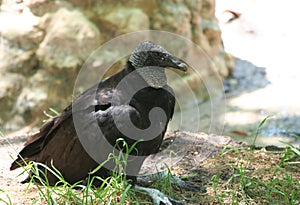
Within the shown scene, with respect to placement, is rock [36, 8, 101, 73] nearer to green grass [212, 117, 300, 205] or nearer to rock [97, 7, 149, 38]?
rock [97, 7, 149, 38]

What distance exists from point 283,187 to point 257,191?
0.19 m

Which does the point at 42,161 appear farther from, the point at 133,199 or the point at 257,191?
the point at 257,191

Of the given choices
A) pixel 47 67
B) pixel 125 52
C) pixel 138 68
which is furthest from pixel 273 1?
pixel 138 68

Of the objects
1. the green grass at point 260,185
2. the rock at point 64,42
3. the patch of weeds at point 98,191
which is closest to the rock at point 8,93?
the rock at point 64,42

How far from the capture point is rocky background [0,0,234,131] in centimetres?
621

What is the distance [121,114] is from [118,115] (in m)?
0.02

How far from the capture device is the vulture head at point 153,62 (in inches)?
135

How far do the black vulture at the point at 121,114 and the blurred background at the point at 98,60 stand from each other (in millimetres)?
2621

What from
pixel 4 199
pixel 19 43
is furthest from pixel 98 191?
pixel 19 43

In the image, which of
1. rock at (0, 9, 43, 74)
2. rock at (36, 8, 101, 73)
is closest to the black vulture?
rock at (36, 8, 101, 73)

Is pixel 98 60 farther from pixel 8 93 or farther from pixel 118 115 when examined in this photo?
pixel 118 115

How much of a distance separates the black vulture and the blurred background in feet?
8.60

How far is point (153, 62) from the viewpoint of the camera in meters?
3.47

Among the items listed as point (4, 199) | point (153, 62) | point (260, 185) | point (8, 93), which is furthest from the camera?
point (8, 93)
